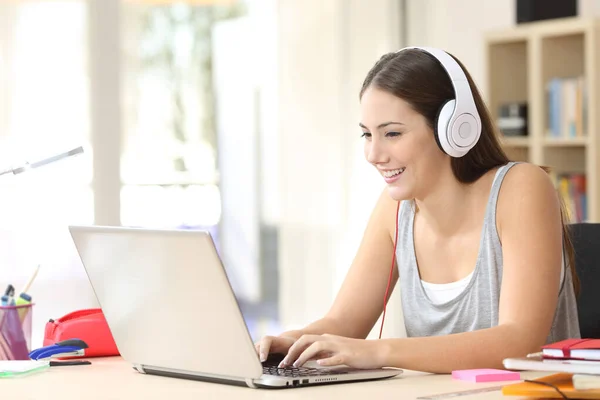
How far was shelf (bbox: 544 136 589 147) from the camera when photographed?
3.82 m

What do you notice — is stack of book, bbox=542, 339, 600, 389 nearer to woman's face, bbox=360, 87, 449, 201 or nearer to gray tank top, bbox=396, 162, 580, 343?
gray tank top, bbox=396, 162, 580, 343

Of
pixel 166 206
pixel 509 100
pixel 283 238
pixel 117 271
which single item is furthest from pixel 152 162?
pixel 117 271

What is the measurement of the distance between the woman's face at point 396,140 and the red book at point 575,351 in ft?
1.92

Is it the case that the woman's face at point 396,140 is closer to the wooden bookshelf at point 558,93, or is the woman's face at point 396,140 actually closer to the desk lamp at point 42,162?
the desk lamp at point 42,162

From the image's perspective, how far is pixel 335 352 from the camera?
4.95 ft

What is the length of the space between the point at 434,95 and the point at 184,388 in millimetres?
807

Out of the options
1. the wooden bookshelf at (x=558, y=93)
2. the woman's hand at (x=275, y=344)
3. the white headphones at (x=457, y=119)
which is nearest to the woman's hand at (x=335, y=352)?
the woman's hand at (x=275, y=344)

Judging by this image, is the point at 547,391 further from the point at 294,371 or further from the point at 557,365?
the point at 294,371

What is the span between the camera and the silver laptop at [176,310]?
135cm

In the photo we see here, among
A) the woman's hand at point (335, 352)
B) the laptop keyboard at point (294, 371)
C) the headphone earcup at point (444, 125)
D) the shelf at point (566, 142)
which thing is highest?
the headphone earcup at point (444, 125)

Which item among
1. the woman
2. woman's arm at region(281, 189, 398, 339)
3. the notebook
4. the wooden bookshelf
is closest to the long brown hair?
the woman

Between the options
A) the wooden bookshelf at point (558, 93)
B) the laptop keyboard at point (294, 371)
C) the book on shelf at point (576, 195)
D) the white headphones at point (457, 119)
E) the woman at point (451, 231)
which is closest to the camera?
the laptop keyboard at point (294, 371)

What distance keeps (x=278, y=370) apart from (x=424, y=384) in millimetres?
235

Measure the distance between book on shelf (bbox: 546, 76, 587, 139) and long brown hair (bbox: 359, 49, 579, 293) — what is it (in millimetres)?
2021
